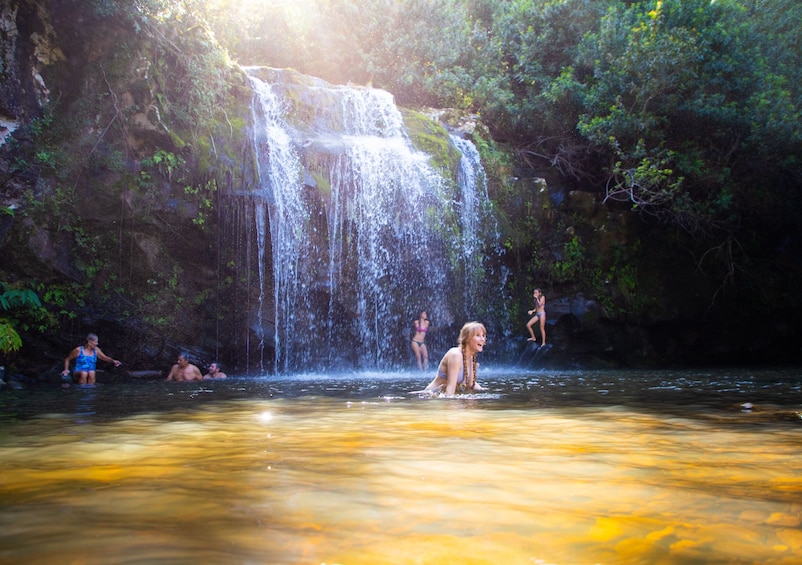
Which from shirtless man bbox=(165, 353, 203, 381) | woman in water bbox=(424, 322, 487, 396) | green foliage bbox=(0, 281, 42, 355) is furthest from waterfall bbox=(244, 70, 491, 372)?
woman in water bbox=(424, 322, 487, 396)

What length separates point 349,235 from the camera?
14.0 meters

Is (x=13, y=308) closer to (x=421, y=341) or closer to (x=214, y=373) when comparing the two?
(x=214, y=373)

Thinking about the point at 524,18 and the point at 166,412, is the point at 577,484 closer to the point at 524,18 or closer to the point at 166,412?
the point at 166,412

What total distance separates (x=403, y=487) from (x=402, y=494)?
14 cm

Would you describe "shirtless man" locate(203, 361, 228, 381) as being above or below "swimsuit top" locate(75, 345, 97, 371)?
below

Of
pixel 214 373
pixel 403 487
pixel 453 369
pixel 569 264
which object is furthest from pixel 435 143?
pixel 403 487

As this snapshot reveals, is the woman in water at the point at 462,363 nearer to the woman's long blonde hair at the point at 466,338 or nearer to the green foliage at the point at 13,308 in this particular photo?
the woman's long blonde hair at the point at 466,338

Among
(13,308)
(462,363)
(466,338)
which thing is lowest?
(462,363)

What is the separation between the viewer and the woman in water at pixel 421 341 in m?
14.3

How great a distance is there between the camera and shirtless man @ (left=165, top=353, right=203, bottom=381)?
487 inches

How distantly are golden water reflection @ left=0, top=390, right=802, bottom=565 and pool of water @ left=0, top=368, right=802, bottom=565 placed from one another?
0.4 inches

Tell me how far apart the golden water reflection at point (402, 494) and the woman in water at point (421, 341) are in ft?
30.3

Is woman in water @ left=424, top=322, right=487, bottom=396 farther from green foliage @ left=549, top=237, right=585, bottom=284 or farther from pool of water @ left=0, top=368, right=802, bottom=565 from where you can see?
green foliage @ left=549, top=237, right=585, bottom=284

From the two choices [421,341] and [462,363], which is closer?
[462,363]
